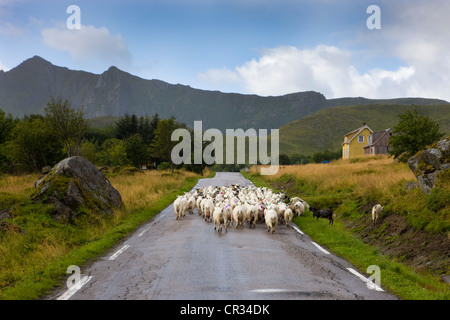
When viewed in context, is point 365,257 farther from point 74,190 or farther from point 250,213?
point 74,190

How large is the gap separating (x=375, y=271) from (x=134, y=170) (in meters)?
35.4

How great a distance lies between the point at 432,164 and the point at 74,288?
12633mm

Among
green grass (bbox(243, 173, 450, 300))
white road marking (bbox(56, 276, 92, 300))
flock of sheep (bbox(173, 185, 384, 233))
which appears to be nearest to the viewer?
white road marking (bbox(56, 276, 92, 300))

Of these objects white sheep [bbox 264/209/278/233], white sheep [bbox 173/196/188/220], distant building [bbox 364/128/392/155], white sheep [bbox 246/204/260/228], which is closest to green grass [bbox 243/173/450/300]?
white sheep [bbox 264/209/278/233]

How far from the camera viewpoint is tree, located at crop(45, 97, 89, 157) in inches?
1251

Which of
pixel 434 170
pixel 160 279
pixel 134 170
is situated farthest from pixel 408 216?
pixel 134 170

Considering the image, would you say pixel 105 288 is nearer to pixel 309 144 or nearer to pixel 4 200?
pixel 4 200

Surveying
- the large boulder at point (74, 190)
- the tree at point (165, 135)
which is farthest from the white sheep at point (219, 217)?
the tree at point (165, 135)

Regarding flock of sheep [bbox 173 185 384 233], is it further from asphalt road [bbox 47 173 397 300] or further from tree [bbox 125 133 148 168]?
tree [bbox 125 133 148 168]

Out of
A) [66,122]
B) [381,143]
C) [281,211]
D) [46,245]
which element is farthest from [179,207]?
[381,143]

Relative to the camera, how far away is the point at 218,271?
774cm

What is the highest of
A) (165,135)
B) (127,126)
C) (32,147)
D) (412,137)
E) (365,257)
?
(127,126)

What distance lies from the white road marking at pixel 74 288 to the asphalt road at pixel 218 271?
0.02 m

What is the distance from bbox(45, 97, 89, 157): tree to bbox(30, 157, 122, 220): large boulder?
17218mm
